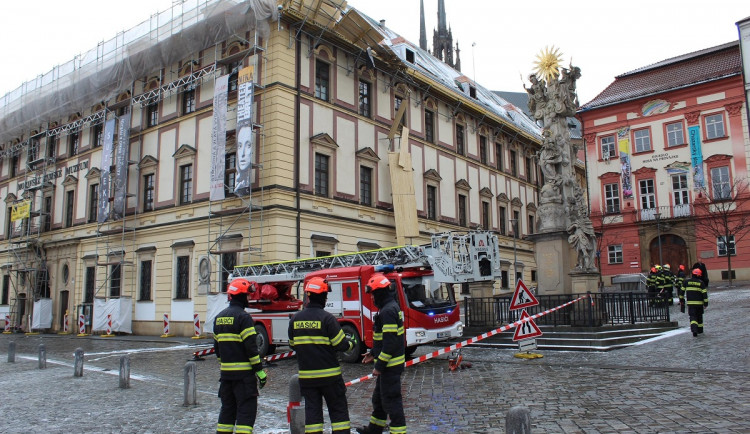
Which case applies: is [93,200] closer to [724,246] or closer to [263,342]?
[263,342]

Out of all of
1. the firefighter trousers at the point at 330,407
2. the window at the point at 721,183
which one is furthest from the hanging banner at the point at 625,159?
the firefighter trousers at the point at 330,407

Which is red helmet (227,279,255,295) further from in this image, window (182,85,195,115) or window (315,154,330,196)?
window (182,85,195,115)

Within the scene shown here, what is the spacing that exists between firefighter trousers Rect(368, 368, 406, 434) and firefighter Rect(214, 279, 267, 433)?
4.62 ft

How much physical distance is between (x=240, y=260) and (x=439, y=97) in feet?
55.3

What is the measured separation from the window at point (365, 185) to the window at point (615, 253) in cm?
2209

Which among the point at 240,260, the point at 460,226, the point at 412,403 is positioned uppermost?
the point at 460,226

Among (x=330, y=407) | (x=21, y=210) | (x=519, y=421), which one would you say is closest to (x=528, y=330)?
(x=330, y=407)

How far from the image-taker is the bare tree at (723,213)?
36219mm

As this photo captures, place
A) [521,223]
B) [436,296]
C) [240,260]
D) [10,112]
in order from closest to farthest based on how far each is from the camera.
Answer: [436,296]
[240,260]
[10,112]
[521,223]

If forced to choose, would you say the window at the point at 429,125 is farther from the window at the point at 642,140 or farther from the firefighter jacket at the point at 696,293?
the firefighter jacket at the point at 696,293

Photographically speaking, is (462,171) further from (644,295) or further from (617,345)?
(617,345)

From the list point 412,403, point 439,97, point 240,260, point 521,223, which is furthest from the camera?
point 521,223

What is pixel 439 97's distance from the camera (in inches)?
1374

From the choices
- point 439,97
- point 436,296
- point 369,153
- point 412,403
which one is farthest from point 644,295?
point 439,97
